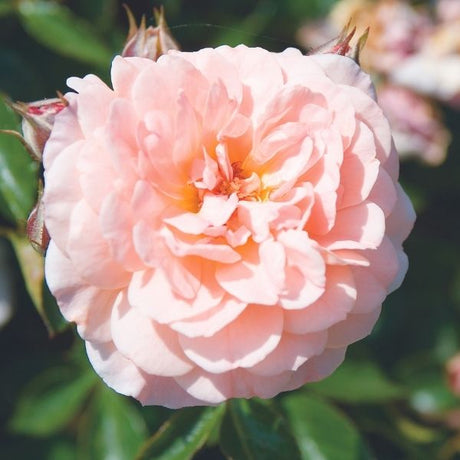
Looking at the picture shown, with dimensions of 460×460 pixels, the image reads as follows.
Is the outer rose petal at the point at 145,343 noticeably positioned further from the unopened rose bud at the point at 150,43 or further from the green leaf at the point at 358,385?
the green leaf at the point at 358,385

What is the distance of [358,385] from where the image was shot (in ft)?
4.68

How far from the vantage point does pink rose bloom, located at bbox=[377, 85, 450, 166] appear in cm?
172

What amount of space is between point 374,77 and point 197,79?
104cm

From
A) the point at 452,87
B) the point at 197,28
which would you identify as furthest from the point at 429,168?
the point at 197,28

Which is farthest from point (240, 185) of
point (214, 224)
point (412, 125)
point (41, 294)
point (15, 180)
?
point (412, 125)

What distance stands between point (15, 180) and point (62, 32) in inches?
14.3

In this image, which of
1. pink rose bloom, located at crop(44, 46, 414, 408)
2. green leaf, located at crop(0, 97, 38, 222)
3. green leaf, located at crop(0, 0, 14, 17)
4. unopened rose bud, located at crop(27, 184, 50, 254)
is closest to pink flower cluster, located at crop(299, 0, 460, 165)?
green leaf, located at crop(0, 0, 14, 17)

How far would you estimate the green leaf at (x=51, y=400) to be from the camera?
1.35 metres

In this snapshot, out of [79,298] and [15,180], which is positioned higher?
[79,298]

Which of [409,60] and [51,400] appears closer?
[51,400]

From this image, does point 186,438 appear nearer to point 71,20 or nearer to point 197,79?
point 197,79

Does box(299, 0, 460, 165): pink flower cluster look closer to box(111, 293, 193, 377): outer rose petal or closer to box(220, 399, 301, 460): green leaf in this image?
box(220, 399, 301, 460): green leaf

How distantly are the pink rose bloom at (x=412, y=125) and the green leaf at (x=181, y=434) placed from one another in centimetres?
84

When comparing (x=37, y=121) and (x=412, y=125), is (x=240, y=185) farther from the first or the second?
(x=412, y=125)
